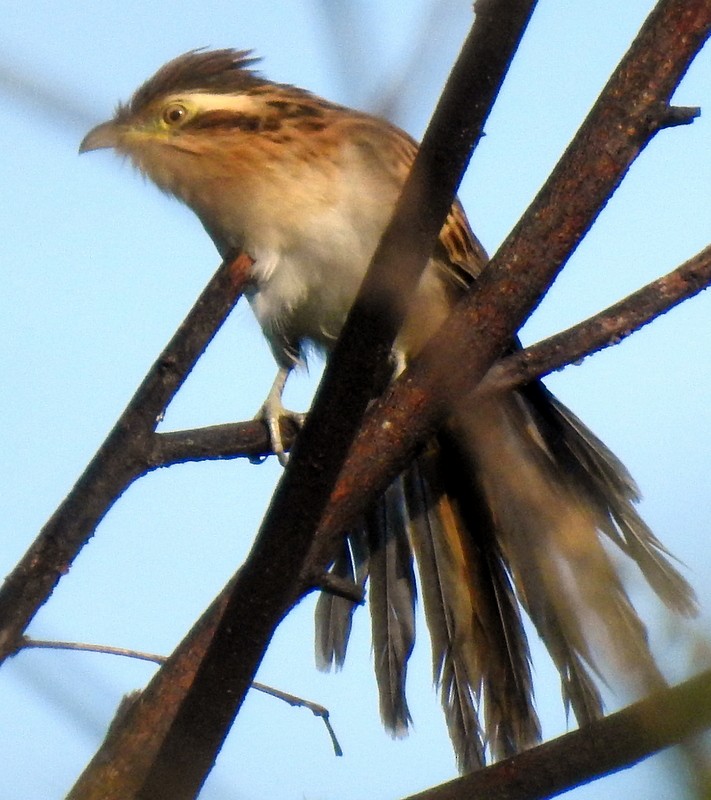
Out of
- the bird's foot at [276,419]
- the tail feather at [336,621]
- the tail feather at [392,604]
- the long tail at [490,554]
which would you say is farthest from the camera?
the tail feather at [336,621]

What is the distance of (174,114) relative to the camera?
3000mm

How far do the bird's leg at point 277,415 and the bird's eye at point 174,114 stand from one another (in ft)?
2.26

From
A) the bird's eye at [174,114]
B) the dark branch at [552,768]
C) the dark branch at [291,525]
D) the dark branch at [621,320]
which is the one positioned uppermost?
the bird's eye at [174,114]

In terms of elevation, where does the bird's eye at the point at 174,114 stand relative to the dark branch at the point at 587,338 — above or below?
above

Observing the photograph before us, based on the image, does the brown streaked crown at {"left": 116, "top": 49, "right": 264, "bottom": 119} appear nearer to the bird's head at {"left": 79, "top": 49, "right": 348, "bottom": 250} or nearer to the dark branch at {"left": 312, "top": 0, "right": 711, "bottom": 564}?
the bird's head at {"left": 79, "top": 49, "right": 348, "bottom": 250}

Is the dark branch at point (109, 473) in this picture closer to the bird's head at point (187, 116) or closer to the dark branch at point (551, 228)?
the dark branch at point (551, 228)

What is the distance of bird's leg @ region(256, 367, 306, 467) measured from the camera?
249 cm

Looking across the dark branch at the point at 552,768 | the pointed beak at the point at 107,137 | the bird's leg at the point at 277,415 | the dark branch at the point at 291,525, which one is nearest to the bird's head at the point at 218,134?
the pointed beak at the point at 107,137

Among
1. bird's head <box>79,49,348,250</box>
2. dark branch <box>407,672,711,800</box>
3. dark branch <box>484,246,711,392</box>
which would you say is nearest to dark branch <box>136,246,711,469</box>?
dark branch <box>484,246,711,392</box>

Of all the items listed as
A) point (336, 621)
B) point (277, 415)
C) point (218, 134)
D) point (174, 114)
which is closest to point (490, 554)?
point (336, 621)

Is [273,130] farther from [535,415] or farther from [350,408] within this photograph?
[350,408]

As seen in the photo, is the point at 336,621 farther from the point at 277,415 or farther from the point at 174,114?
the point at 174,114

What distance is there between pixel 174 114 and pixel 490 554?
1.31 m

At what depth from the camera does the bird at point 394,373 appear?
2.55m
